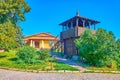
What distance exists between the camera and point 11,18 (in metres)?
35.2

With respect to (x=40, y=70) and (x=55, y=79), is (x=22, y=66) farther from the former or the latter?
(x=55, y=79)

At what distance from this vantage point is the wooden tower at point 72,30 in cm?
3250

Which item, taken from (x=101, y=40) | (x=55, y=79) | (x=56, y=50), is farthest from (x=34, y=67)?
(x=56, y=50)

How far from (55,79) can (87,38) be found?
11.9m

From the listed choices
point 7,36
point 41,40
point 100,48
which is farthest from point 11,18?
point 100,48

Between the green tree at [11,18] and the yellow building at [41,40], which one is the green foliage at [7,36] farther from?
the yellow building at [41,40]

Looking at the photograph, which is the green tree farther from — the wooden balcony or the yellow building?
the yellow building

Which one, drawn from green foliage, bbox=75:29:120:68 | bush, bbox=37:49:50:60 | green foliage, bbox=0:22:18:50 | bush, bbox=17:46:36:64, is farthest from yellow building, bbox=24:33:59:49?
bush, bbox=17:46:36:64

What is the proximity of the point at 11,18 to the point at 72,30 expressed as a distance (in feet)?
32.7

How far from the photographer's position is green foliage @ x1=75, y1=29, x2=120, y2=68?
25906mm

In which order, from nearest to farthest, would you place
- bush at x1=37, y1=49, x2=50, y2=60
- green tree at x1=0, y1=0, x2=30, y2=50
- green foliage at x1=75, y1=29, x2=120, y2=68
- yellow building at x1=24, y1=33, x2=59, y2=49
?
green foliage at x1=75, y1=29, x2=120, y2=68, bush at x1=37, y1=49, x2=50, y2=60, green tree at x1=0, y1=0, x2=30, y2=50, yellow building at x1=24, y1=33, x2=59, y2=49

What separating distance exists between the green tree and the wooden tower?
6.85 metres

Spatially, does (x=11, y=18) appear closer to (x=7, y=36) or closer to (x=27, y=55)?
(x=7, y=36)

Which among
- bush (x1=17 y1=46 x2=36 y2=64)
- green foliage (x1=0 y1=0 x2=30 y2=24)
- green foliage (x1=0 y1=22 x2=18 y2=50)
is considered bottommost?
bush (x1=17 y1=46 x2=36 y2=64)
